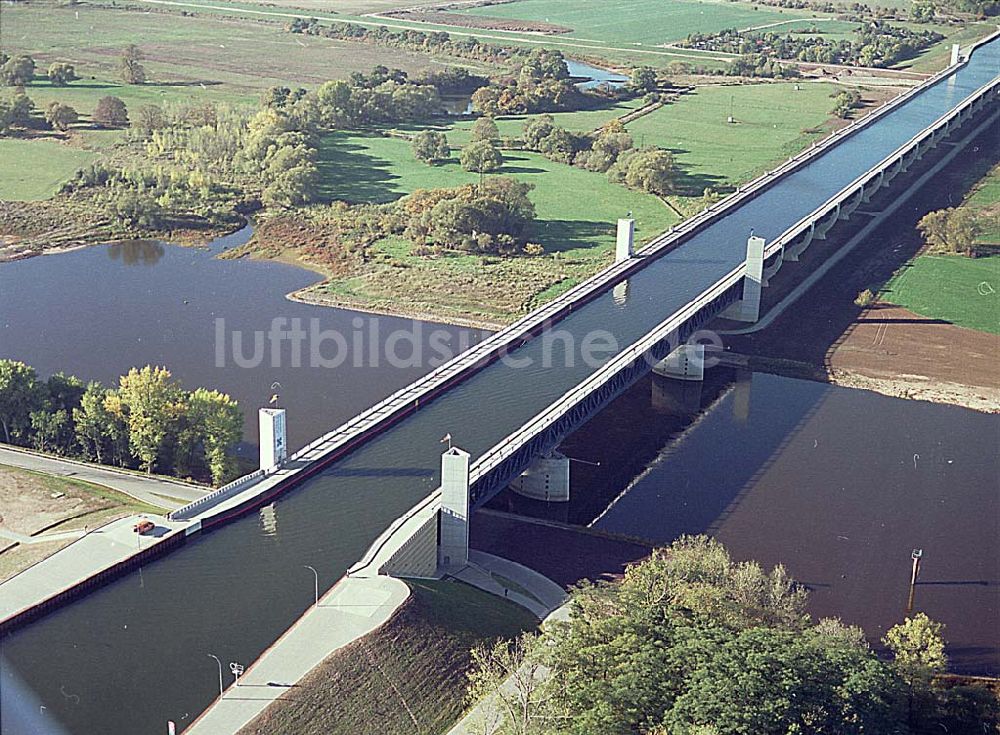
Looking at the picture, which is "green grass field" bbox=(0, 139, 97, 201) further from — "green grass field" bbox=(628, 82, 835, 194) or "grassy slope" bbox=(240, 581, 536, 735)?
"grassy slope" bbox=(240, 581, 536, 735)

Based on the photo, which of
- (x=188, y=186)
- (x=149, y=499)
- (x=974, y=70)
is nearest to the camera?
(x=149, y=499)

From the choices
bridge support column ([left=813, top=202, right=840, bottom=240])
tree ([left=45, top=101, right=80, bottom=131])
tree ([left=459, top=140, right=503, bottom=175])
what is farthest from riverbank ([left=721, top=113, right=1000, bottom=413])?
tree ([left=45, top=101, right=80, bottom=131])

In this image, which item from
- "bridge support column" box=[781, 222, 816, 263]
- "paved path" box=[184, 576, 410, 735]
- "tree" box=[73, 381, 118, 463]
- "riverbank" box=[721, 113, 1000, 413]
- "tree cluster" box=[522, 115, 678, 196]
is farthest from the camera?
"tree cluster" box=[522, 115, 678, 196]

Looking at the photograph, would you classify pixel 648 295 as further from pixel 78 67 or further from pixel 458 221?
pixel 78 67

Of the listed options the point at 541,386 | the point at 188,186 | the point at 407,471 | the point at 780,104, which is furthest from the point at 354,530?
the point at 780,104

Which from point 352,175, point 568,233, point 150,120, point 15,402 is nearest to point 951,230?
point 568,233
